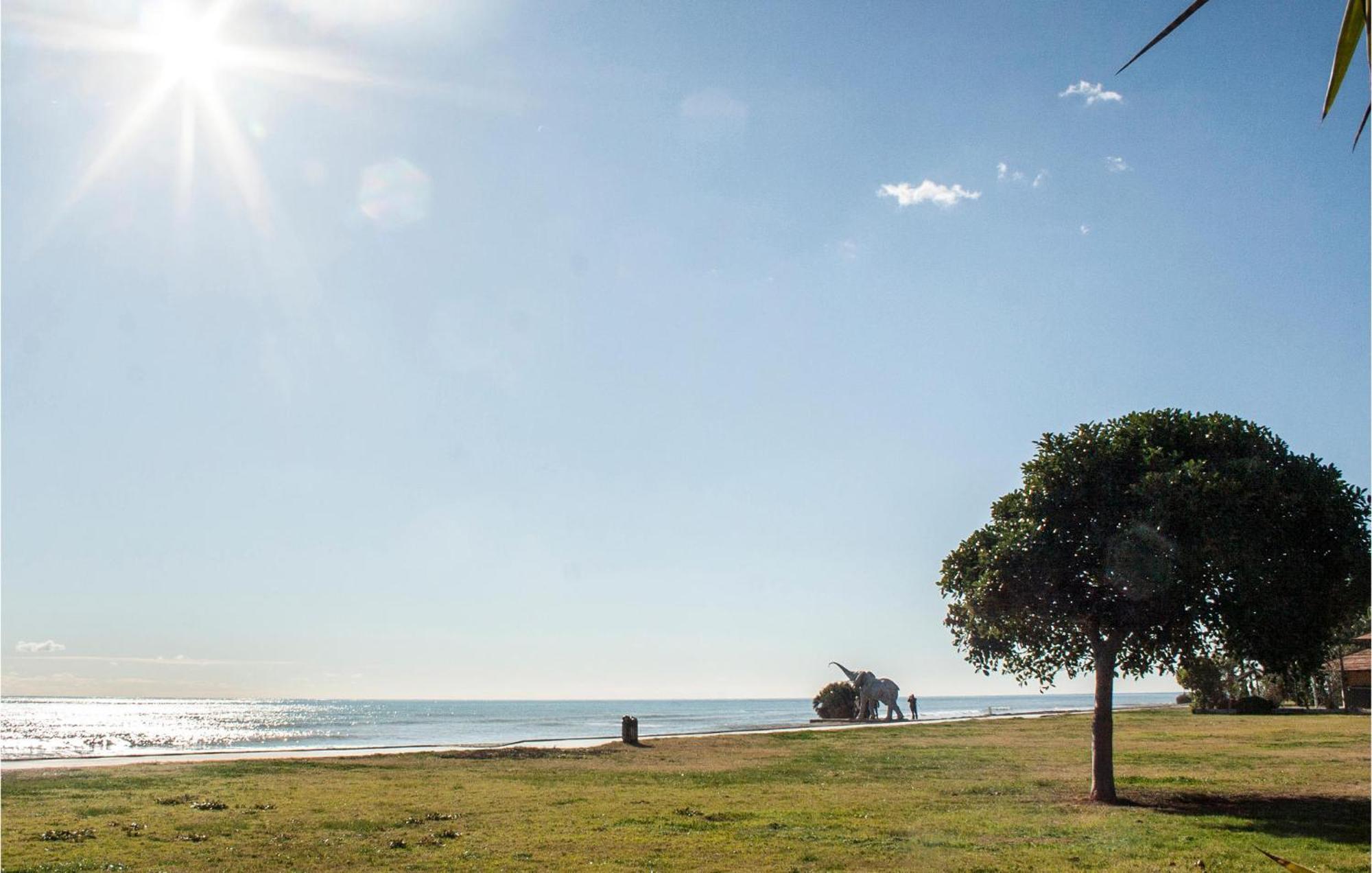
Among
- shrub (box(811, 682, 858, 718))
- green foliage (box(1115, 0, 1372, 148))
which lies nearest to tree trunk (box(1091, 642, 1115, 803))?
green foliage (box(1115, 0, 1372, 148))

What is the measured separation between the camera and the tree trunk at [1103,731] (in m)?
21.3

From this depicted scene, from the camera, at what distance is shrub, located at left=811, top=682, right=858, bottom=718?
7562 centimetres

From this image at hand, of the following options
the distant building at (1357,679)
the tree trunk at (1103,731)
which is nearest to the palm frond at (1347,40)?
the tree trunk at (1103,731)

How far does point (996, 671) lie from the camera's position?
23297mm

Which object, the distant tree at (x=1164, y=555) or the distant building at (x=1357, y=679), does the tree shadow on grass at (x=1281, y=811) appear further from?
the distant building at (x=1357, y=679)

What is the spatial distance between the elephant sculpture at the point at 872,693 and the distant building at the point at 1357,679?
27.9 meters

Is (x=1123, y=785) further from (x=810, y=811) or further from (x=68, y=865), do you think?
(x=68, y=865)

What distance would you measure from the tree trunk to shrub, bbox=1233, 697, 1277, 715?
146ft

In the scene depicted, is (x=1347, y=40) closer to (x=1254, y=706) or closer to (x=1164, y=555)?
(x=1164, y=555)

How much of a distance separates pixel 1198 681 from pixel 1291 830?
172 ft

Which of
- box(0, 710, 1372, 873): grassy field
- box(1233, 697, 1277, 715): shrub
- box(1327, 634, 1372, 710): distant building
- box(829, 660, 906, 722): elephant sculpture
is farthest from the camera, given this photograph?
box(829, 660, 906, 722): elephant sculpture

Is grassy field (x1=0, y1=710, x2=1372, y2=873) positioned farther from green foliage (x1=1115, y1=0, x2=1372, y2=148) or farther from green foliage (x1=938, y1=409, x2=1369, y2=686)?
green foliage (x1=1115, y1=0, x2=1372, y2=148)

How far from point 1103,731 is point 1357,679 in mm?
52238

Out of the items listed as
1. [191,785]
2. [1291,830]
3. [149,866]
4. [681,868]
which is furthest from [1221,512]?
[191,785]
